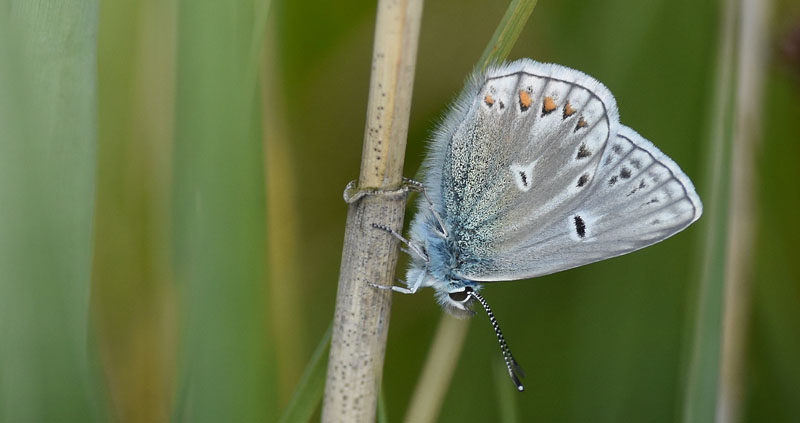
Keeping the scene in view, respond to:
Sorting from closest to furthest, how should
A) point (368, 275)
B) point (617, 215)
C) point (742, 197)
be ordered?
1. point (368, 275)
2. point (617, 215)
3. point (742, 197)

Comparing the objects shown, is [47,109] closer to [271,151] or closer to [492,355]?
[271,151]

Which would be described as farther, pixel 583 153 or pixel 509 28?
pixel 583 153

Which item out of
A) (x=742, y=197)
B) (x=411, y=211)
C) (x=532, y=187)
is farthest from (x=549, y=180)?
(x=742, y=197)

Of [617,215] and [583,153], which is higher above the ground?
[583,153]

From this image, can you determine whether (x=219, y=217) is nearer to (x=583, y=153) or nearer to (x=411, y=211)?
(x=411, y=211)

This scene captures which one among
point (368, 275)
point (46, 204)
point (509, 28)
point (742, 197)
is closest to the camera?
point (46, 204)

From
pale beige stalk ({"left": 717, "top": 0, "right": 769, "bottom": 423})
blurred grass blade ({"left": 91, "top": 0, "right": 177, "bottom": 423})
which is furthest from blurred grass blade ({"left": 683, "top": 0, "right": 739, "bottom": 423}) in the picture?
blurred grass blade ({"left": 91, "top": 0, "right": 177, "bottom": 423})
